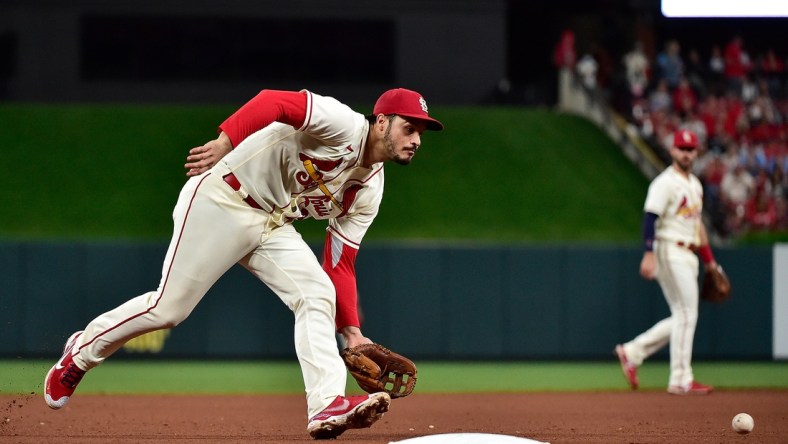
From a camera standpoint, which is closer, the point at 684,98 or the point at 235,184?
the point at 235,184

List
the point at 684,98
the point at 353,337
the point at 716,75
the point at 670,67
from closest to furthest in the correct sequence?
the point at 353,337 → the point at 684,98 → the point at 716,75 → the point at 670,67

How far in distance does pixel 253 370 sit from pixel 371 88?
1151 centimetres

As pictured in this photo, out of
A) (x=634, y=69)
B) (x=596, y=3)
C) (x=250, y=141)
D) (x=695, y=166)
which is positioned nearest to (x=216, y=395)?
(x=250, y=141)

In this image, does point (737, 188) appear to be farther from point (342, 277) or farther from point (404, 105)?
point (404, 105)

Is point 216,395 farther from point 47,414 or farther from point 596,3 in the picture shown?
point 596,3

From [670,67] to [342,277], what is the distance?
1289 centimetres

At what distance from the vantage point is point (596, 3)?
69.8ft

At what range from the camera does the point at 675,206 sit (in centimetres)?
846

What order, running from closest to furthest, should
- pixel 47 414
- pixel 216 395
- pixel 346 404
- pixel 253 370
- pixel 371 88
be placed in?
pixel 346 404
pixel 47 414
pixel 216 395
pixel 253 370
pixel 371 88

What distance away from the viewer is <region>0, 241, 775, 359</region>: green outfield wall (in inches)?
427

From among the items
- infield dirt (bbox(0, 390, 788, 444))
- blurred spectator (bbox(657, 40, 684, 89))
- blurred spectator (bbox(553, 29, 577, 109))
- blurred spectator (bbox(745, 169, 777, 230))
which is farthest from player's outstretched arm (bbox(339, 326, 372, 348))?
blurred spectator (bbox(553, 29, 577, 109))


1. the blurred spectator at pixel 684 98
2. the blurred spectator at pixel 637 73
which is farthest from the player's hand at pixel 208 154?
the blurred spectator at pixel 637 73

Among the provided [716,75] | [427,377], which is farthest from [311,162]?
[716,75]

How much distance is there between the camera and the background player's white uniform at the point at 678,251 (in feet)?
27.3
